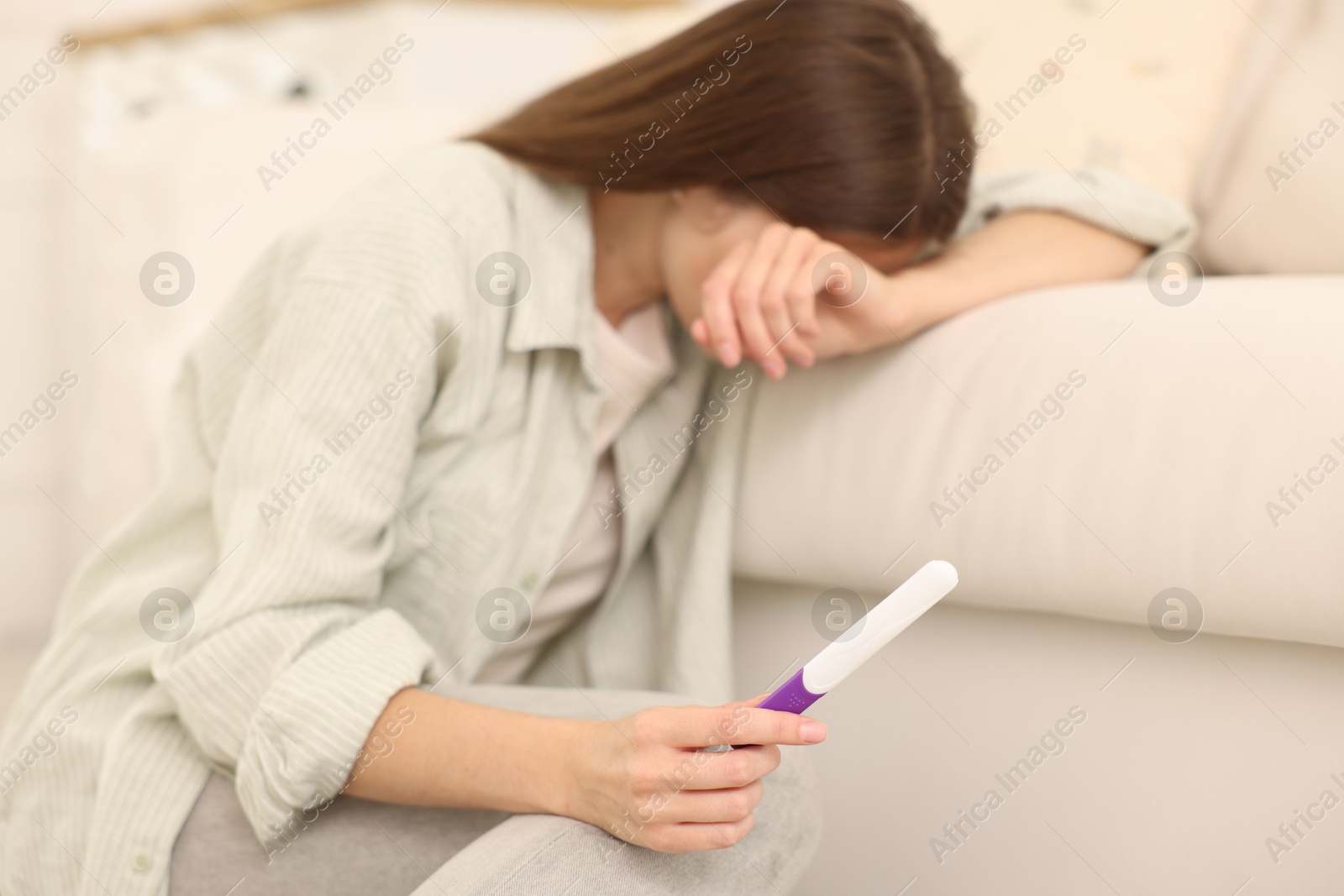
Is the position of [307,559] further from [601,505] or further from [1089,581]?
[1089,581]

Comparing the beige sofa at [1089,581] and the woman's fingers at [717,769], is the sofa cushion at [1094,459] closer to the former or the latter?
the beige sofa at [1089,581]

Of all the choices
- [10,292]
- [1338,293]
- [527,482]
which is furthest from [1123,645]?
[10,292]

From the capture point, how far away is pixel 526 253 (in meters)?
0.66

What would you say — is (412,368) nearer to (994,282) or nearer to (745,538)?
(745,538)

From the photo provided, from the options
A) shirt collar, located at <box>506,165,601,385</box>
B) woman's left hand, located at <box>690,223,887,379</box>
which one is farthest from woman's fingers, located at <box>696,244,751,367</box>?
shirt collar, located at <box>506,165,601,385</box>

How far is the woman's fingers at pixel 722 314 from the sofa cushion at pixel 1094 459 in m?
0.09

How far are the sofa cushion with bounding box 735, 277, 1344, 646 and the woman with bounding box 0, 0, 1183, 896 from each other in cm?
5

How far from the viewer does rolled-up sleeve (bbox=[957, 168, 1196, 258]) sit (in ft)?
2.33

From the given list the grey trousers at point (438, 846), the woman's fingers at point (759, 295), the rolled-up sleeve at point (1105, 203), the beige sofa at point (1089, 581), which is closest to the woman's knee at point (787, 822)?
the grey trousers at point (438, 846)

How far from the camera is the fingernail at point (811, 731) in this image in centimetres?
38

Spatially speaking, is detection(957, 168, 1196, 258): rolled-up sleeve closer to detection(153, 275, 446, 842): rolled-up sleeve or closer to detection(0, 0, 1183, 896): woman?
detection(0, 0, 1183, 896): woman

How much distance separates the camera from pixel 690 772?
1.29 ft

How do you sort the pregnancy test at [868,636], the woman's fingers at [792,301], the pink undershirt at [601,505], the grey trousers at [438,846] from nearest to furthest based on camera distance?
the pregnancy test at [868,636] < the grey trousers at [438,846] < the woman's fingers at [792,301] < the pink undershirt at [601,505]

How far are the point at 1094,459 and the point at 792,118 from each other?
0.89ft
